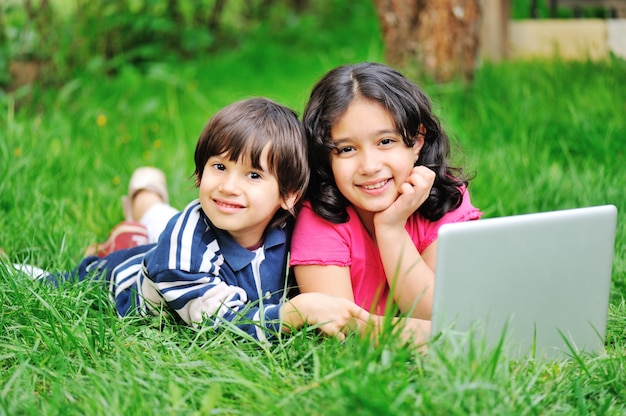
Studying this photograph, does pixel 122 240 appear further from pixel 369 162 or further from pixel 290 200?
pixel 369 162

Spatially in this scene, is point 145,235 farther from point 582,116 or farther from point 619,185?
point 582,116

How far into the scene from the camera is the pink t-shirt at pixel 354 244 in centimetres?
223

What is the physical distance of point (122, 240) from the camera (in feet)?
9.70

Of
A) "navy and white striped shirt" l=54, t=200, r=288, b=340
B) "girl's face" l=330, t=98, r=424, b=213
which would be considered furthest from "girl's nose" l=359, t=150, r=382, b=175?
"navy and white striped shirt" l=54, t=200, r=288, b=340

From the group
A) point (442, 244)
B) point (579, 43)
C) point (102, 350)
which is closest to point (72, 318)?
point (102, 350)

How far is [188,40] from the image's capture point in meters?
6.00

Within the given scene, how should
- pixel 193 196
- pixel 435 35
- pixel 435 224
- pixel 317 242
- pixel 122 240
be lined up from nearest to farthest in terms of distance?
1. pixel 317 242
2. pixel 435 224
3. pixel 122 240
4. pixel 193 196
5. pixel 435 35

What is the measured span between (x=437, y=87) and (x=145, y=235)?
1.97 metres

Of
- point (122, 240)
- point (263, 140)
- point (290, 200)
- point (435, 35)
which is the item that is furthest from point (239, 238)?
point (435, 35)

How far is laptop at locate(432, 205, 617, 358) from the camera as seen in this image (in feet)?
5.79

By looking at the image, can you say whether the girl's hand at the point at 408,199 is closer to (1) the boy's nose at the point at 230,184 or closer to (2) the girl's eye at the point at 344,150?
(2) the girl's eye at the point at 344,150

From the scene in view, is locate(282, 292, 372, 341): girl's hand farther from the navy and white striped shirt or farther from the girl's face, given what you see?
the girl's face

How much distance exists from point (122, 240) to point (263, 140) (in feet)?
3.32

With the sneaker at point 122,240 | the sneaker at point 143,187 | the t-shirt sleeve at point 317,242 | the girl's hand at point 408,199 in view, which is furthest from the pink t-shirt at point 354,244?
the sneaker at point 143,187
